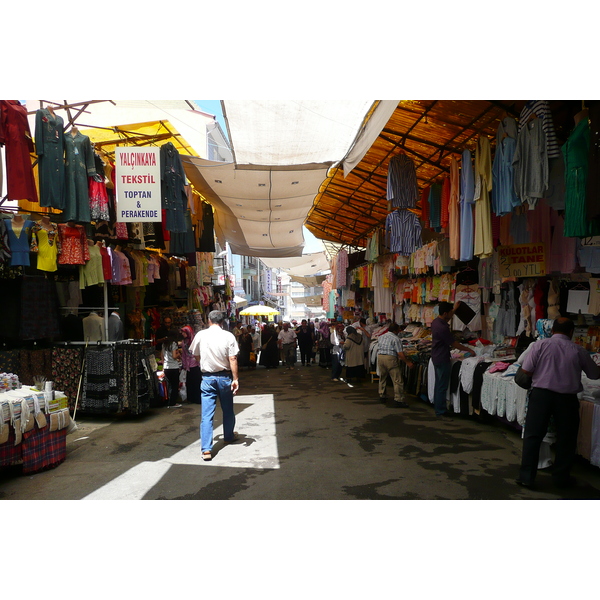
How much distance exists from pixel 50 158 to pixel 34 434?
12.0 feet

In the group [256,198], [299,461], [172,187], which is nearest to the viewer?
[299,461]

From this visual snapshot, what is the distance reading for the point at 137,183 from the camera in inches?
254

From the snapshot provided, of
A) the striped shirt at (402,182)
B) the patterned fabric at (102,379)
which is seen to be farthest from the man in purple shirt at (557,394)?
the patterned fabric at (102,379)

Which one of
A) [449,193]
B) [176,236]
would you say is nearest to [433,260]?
[449,193]

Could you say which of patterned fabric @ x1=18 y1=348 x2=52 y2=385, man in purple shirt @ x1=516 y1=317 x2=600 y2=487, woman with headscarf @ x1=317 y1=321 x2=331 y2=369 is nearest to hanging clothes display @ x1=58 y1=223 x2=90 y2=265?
patterned fabric @ x1=18 y1=348 x2=52 y2=385

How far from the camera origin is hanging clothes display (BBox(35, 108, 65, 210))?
251 inches

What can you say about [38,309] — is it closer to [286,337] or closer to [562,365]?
[562,365]

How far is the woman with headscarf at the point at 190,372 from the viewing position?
9.27 metres

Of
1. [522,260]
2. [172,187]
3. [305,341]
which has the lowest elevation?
[305,341]

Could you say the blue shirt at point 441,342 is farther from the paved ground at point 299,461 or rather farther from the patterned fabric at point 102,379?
the patterned fabric at point 102,379

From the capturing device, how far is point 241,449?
234 inches

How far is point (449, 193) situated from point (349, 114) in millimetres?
2072

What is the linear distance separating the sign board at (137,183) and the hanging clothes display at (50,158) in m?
0.84

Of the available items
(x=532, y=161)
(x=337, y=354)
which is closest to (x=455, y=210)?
(x=532, y=161)
